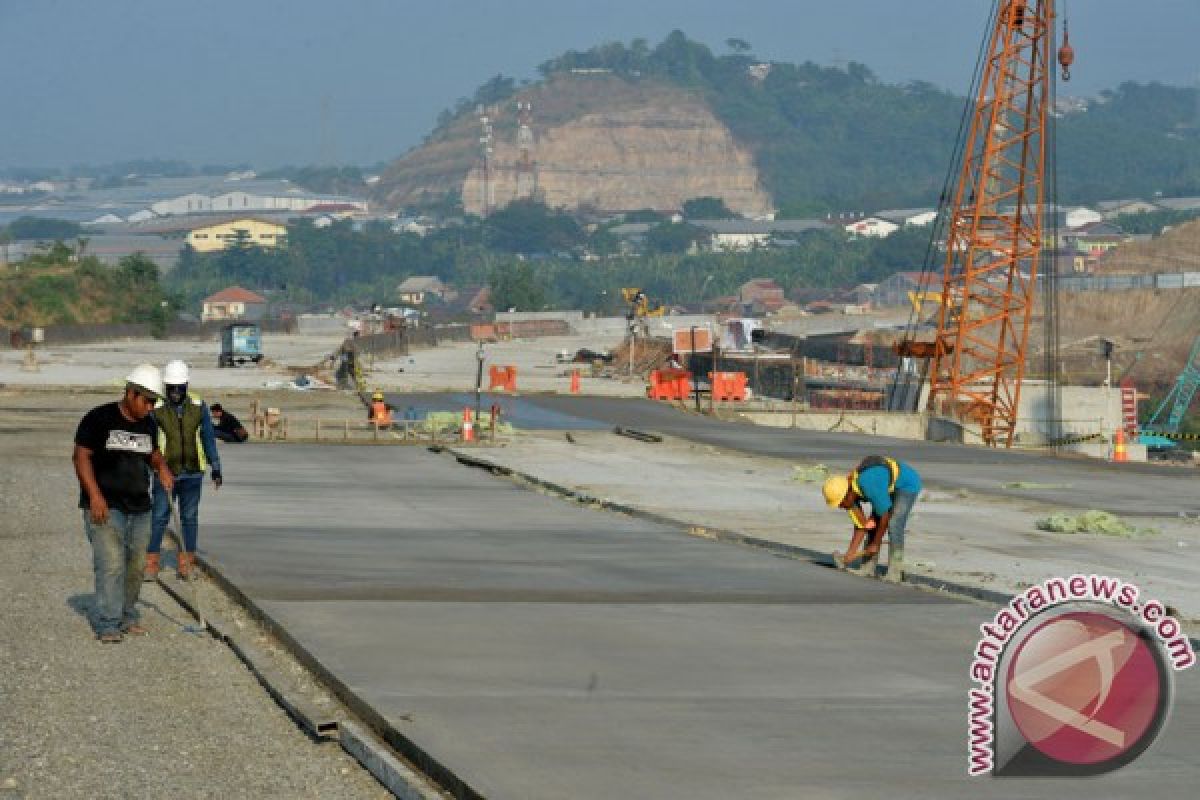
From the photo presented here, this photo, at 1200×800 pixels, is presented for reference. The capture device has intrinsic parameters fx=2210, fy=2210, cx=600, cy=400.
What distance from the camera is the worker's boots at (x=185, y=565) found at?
20703 mm

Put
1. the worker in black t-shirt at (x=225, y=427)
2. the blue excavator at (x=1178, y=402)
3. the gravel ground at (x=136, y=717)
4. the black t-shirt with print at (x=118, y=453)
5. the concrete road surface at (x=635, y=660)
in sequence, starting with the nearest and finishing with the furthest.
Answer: the concrete road surface at (x=635, y=660) < the gravel ground at (x=136, y=717) < the black t-shirt with print at (x=118, y=453) < the worker in black t-shirt at (x=225, y=427) < the blue excavator at (x=1178, y=402)

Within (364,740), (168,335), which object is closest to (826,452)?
(364,740)

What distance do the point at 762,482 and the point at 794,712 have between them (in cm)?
2715

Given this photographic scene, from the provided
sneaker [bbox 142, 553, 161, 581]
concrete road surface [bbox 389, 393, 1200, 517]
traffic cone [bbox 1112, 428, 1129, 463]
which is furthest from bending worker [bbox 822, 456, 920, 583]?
traffic cone [bbox 1112, 428, 1129, 463]

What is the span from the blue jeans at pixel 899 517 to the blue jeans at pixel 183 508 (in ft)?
22.0

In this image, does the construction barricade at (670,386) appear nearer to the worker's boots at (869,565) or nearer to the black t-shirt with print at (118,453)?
the worker's boots at (869,565)

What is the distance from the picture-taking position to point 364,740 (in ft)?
41.2

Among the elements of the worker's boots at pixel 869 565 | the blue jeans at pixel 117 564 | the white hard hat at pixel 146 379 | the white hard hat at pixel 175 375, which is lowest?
the worker's boots at pixel 869 565

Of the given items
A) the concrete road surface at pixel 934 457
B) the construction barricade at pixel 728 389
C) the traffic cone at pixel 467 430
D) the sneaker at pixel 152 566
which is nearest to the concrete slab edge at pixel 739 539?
the traffic cone at pixel 467 430

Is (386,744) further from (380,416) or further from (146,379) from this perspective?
(380,416)

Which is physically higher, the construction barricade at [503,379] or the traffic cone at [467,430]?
the traffic cone at [467,430]

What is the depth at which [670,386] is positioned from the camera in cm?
8069

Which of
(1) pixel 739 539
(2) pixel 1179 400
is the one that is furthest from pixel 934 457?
(2) pixel 1179 400

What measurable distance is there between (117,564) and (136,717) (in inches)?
133
